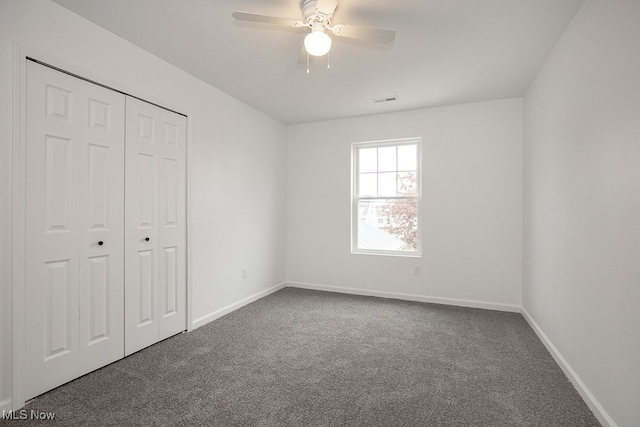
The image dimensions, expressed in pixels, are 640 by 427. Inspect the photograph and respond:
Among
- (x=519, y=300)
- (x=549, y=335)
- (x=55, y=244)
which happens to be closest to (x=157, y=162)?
(x=55, y=244)

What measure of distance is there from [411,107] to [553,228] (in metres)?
2.24

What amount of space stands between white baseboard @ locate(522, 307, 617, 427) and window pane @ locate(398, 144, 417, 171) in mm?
2346

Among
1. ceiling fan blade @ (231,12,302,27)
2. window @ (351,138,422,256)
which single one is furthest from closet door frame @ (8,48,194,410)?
window @ (351,138,422,256)

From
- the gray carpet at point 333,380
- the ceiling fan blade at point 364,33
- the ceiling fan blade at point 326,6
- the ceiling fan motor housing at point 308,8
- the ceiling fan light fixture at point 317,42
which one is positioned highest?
the ceiling fan motor housing at point 308,8

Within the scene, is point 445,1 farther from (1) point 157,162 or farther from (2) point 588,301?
(1) point 157,162

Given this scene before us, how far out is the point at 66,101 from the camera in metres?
2.14

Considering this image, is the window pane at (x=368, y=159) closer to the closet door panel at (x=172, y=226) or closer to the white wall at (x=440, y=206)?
the white wall at (x=440, y=206)

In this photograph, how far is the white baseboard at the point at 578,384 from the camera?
1.76 m

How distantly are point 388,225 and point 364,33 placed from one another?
2.87m

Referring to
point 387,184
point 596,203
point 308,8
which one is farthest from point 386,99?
point 596,203

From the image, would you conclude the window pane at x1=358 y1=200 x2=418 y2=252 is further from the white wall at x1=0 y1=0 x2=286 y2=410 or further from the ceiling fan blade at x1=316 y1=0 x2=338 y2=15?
the ceiling fan blade at x1=316 y1=0 x2=338 y2=15

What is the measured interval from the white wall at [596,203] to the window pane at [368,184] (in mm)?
2094

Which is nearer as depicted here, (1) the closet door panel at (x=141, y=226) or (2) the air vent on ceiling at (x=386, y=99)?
(1) the closet door panel at (x=141, y=226)

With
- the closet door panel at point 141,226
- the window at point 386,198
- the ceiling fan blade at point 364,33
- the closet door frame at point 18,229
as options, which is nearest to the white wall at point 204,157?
the closet door frame at point 18,229
